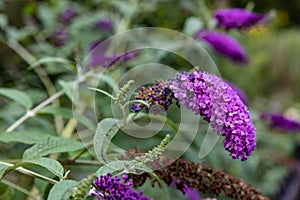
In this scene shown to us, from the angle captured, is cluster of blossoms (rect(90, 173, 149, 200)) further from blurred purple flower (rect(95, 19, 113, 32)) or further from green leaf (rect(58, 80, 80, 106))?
blurred purple flower (rect(95, 19, 113, 32))

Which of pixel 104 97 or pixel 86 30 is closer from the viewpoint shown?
pixel 104 97

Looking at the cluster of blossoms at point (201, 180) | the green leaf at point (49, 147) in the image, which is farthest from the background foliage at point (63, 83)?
the cluster of blossoms at point (201, 180)

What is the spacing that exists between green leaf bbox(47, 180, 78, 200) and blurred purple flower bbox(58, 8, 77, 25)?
3.96ft

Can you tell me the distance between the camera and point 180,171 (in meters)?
0.81

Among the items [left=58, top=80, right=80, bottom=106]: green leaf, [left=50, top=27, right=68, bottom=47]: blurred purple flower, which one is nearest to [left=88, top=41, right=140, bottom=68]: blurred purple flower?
[left=58, top=80, right=80, bottom=106]: green leaf

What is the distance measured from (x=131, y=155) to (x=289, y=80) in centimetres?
457

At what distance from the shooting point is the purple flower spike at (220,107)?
0.67 meters

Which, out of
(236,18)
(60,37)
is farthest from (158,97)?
(60,37)

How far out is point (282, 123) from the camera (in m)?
1.44

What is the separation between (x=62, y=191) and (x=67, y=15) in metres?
1.24

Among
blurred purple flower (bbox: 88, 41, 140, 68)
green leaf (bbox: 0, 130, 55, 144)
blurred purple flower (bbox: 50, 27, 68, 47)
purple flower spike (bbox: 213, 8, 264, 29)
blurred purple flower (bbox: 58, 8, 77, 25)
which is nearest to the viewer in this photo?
green leaf (bbox: 0, 130, 55, 144)

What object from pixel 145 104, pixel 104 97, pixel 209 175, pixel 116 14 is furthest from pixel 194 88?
pixel 116 14

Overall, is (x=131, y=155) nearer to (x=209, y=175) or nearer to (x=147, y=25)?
(x=209, y=175)

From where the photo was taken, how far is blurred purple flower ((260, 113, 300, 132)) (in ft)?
4.67
